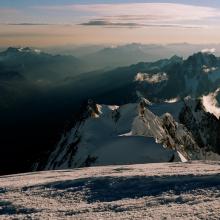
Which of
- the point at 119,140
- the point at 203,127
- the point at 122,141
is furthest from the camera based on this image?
the point at 203,127

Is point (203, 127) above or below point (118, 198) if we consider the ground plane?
below

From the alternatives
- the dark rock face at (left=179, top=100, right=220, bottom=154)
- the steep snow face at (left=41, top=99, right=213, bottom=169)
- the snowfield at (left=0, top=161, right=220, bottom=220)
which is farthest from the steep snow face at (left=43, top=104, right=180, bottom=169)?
the snowfield at (left=0, top=161, right=220, bottom=220)

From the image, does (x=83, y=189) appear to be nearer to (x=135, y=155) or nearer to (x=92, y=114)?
(x=135, y=155)

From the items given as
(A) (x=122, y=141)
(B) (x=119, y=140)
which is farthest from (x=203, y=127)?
(A) (x=122, y=141)

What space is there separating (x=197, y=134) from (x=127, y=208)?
163 meters

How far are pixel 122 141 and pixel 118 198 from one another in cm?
6883

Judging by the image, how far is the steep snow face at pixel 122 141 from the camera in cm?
9250

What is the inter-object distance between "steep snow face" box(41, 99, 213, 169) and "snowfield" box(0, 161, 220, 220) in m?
52.7

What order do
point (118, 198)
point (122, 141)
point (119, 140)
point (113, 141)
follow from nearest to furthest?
point (118, 198) → point (122, 141) → point (119, 140) → point (113, 141)

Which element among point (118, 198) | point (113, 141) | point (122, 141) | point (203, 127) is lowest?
point (203, 127)

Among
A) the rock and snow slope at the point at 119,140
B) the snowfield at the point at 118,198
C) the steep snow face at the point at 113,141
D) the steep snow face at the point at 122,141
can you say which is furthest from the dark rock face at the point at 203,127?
the snowfield at the point at 118,198

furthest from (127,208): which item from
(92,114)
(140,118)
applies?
(92,114)

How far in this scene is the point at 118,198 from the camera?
3177cm

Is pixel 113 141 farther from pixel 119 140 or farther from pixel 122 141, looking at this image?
pixel 122 141
